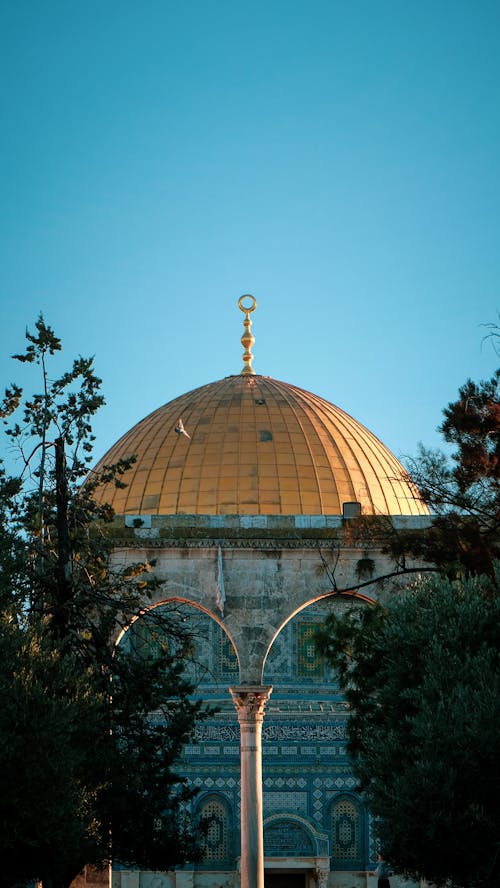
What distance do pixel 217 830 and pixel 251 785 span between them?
746cm

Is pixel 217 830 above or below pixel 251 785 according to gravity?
above

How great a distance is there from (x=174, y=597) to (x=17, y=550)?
13.4 ft

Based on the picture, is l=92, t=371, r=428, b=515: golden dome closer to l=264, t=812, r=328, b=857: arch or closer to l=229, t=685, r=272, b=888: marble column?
l=264, t=812, r=328, b=857: arch

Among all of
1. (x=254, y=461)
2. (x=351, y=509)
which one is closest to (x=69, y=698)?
(x=351, y=509)

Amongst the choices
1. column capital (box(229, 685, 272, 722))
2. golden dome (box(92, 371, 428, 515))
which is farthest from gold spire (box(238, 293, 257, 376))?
column capital (box(229, 685, 272, 722))

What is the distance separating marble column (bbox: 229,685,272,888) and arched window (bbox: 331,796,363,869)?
7.41 metres

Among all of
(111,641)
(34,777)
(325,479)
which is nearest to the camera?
(34,777)

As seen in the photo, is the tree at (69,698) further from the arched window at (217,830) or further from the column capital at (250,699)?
the arched window at (217,830)

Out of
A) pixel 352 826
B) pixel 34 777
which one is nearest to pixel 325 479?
pixel 352 826

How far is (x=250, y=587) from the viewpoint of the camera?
14.5m

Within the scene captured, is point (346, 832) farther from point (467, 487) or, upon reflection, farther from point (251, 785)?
point (467, 487)

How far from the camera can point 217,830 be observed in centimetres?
2120

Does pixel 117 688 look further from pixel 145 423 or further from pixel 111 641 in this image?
pixel 145 423

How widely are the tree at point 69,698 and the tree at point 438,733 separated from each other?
69.7 inches
